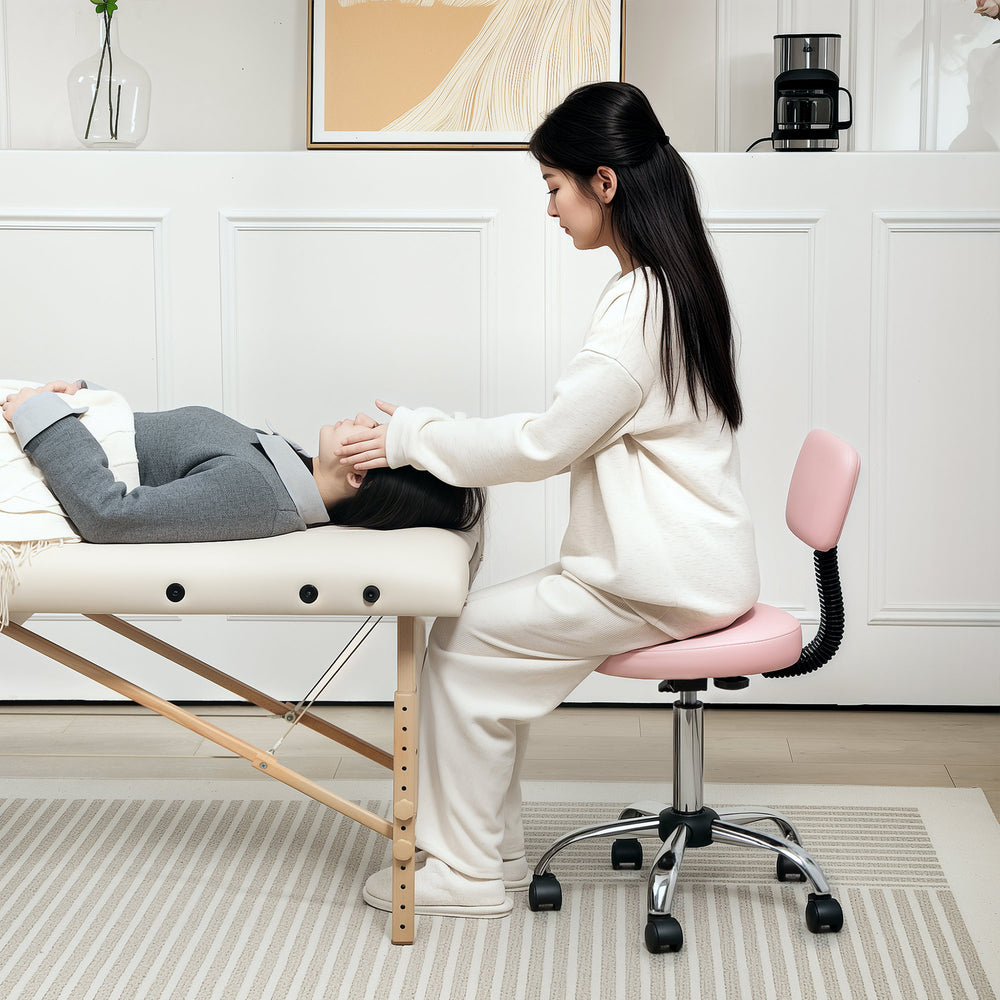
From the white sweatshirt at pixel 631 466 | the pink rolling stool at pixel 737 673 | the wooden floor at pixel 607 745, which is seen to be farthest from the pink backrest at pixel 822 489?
the wooden floor at pixel 607 745

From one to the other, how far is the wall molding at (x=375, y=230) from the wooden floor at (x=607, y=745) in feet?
2.49

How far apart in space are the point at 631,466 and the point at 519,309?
1004 millimetres

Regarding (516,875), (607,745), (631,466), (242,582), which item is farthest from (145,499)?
(607,745)

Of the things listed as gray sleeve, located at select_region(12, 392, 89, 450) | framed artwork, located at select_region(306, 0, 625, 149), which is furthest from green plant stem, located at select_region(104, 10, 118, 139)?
gray sleeve, located at select_region(12, 392, 89, 450)

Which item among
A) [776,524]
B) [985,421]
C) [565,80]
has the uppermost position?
[565,80]

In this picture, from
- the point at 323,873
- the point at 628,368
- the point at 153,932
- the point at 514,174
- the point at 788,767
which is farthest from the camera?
the point at 514,174

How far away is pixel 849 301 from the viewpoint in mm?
2504

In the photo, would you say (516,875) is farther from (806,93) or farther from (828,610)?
(806,93)

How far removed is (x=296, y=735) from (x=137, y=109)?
4.62 ft

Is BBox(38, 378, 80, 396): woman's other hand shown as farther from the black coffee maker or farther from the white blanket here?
the black coffee maker

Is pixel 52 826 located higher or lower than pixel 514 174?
lower

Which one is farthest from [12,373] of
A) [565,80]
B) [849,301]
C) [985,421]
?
[985,421]

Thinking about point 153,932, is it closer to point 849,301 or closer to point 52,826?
point 52,826

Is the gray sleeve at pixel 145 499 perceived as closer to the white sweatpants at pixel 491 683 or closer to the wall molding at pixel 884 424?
the white sweatpants at pixel 491 683
